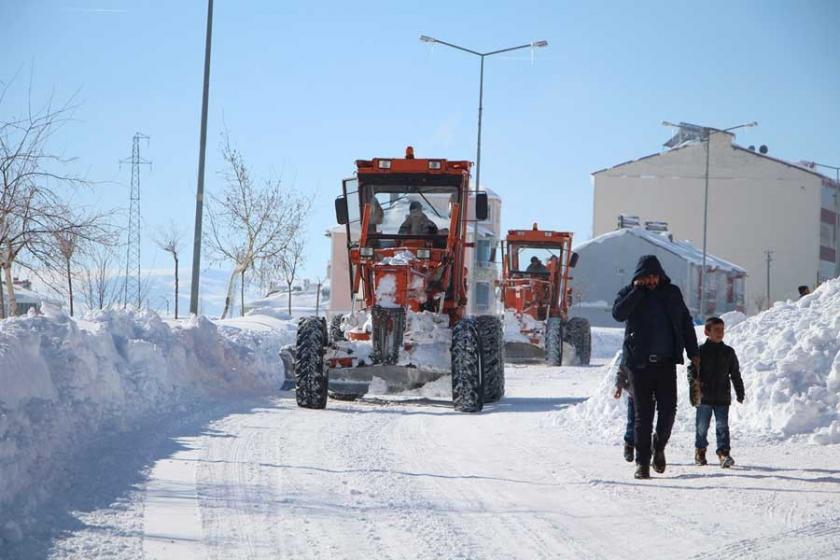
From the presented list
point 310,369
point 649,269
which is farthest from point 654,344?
point 310,369

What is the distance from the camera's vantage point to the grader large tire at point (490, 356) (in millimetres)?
15281

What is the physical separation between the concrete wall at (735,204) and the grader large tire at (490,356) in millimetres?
55242

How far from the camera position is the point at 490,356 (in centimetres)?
1528

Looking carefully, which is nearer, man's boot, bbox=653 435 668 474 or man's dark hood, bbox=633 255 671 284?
man's boot, bbox=653 435 668 474

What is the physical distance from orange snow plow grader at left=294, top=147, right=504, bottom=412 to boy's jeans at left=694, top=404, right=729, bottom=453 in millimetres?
4778

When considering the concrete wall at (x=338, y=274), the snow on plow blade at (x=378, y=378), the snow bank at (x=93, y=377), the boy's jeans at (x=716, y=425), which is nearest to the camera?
the snow bank at (x=93, y=377)

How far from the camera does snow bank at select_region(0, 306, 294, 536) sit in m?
7.48

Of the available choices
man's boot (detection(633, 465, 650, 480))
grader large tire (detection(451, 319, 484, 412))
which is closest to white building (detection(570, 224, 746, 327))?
grader large tire (detection(451, 319, 484, 412))

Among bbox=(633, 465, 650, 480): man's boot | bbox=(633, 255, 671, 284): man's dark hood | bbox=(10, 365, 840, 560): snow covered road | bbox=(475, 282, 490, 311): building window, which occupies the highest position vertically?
bbox=(475, 282, 490, 311): building window

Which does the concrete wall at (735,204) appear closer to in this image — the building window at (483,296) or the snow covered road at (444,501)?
the building window at (483,296)

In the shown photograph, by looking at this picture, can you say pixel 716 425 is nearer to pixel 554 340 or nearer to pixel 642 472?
pixel 642 472

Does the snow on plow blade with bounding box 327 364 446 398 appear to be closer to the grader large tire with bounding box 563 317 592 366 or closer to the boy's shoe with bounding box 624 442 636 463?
the boy's shoe with bounding box 624 442 636 463

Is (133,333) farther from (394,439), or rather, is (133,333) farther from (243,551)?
(243,551)

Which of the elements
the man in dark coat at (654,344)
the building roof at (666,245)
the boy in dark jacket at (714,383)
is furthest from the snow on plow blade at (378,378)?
the building roof at (666,245)
